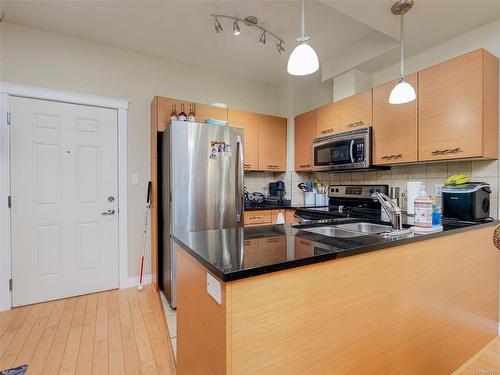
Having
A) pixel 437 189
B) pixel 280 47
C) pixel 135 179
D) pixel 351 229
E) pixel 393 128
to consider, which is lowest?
pixel 351 229

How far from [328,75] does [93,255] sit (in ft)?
11.0

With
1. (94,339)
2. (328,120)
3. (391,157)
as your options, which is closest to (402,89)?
(391,157)

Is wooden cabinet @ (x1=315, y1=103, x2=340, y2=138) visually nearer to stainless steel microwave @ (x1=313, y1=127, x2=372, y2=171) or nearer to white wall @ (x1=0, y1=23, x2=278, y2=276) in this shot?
stainless steel microwave @ (x1=313, y1=127, x2=372, y2=171)

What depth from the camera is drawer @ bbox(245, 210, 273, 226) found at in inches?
121

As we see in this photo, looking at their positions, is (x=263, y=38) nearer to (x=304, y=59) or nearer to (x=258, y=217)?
(x=304, y=59)

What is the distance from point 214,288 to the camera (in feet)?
2.99

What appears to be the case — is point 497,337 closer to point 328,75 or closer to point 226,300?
point 226,300

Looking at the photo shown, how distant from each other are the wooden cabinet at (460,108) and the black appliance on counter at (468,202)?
24 centimetres

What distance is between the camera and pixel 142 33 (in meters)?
2.62

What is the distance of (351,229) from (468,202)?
0.86m

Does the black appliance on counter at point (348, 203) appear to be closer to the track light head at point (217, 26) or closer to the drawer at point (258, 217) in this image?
the drawer at point (258, 217)

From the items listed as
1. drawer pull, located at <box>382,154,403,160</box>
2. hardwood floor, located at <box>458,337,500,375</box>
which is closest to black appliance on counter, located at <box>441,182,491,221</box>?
drawer pull, located at <box>382,154,403,160</box>

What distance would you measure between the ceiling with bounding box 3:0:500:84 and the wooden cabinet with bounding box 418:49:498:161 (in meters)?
0.38

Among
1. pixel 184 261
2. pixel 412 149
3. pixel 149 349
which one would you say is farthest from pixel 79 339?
pixel 412 149
